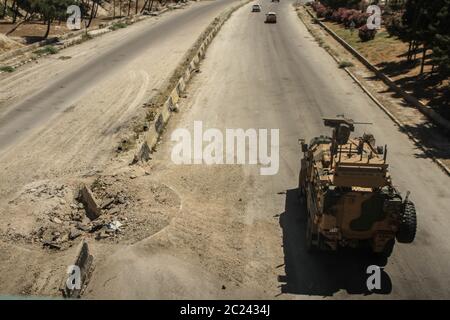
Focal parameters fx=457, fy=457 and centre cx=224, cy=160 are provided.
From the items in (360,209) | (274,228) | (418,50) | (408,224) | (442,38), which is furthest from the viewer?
(418,50)

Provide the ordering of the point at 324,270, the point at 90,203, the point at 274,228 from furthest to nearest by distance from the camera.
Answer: the point at 90,203 → the point at 274,228 → the point at 324,270

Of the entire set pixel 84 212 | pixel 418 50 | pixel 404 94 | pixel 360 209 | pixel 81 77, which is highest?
pixel 418 50

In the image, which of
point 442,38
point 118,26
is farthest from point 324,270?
point 118,26

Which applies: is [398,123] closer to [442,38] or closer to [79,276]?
[442,38]

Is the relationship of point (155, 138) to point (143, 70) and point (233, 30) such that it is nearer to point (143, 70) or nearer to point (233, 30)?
point (143, 70)

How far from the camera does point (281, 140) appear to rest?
2114cm

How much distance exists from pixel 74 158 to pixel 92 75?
15.4 m

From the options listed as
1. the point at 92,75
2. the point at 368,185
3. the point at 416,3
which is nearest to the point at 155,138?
the point at 368,185

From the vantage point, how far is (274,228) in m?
14.2

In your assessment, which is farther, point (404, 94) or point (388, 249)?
point (404, 94)

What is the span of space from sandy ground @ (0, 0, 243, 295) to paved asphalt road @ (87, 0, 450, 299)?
1662 mm

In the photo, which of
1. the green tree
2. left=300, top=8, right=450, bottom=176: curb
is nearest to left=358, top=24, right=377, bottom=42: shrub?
left=300, top=8, right=450, bottom=176: curb

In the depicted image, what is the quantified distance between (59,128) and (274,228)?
13992 mm

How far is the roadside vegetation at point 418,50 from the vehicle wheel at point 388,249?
12.1 meters
